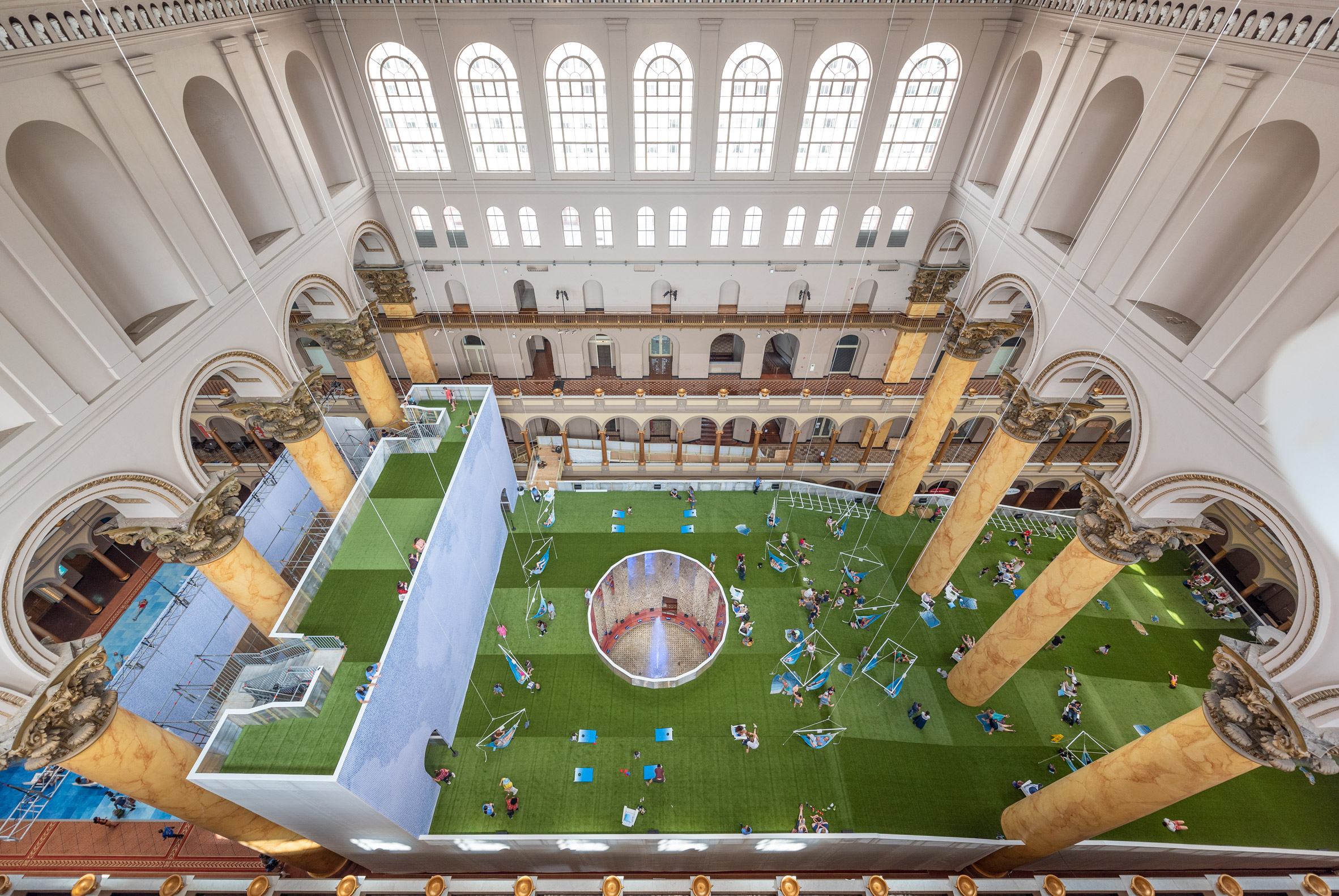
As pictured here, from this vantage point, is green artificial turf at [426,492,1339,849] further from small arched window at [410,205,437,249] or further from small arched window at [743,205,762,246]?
small arched window at [410,205,437,249]

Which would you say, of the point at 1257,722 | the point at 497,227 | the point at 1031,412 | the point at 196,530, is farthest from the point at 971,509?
the point at 196,530

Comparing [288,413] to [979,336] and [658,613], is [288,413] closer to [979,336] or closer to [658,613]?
Result: [658,613]

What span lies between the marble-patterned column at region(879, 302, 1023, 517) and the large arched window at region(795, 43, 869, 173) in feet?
23.1

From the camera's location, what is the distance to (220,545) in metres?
12.8

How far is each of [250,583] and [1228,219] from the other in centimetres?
2398

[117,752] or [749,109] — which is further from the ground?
[749,109]

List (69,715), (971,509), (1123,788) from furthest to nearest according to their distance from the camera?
1. (971,509)
2. (1123,788)
3. (69,715)

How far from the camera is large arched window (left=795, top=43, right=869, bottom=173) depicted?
60.4ft

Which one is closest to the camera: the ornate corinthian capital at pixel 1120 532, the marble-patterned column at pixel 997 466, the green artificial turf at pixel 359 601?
the green artificial turf at pixel 359 601

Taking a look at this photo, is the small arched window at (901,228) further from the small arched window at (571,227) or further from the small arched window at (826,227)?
the small arched window at (571,227)

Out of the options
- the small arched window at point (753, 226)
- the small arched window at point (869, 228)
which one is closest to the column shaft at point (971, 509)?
the small arched window at point (869, 228)

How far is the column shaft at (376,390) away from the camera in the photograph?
1975 cm

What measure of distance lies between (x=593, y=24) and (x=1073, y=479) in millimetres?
27629

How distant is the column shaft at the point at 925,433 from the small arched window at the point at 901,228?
208 inches
